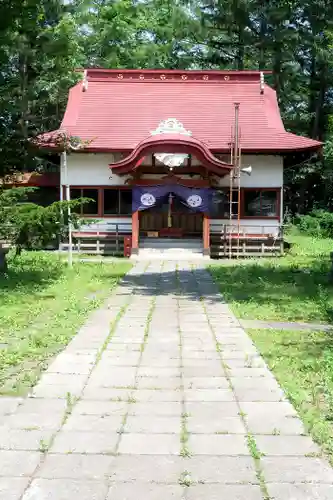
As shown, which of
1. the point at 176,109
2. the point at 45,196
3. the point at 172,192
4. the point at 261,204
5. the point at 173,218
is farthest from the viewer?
the point at 45,196

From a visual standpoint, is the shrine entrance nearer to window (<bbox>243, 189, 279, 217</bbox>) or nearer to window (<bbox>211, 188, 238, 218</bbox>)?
window (<bbox>211, 188, 238, 218</bbox>)

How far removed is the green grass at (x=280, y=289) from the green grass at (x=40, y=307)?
2.52 metres

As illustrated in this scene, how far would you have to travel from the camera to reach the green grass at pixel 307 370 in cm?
400

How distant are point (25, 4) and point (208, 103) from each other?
12.9m

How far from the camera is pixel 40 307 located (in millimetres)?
8914

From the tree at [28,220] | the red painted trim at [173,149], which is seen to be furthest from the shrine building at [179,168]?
the tree at [28,220]

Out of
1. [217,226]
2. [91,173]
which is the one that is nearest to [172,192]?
[217,226]

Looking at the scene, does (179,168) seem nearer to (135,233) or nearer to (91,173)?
(135,233)

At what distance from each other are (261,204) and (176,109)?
17.9ft

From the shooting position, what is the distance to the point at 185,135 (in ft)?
63.8

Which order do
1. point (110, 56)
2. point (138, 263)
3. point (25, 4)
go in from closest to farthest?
point (25, 4) → point (138, 263) → point (110, 56)

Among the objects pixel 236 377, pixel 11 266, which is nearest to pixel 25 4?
pixel 11 266

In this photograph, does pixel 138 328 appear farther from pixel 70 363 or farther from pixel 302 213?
pixel 302 213

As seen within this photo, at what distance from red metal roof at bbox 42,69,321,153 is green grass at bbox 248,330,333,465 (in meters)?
14.3
